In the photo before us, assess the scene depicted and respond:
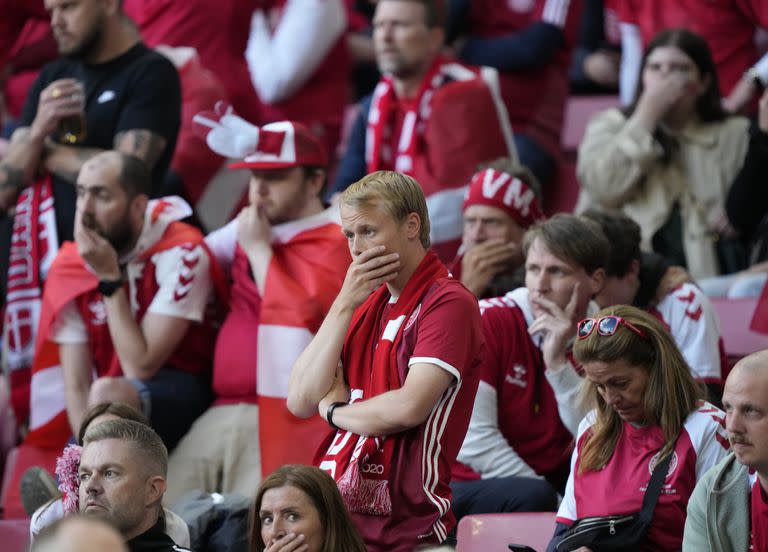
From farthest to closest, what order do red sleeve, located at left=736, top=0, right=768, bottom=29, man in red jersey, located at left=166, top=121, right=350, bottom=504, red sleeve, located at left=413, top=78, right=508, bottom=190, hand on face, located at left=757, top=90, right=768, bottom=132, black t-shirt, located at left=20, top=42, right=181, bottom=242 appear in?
red sleeve, located at left=736, top=0, right=768, bottom=29
red sleeve, located at left=413, top=78, right=508, bottom=190
black t-shirt, located at left=20, top=42, right=181, bottom=242
hand on face, located at left=757, top=90, right=768, bottom=132
man in red jersey, located at left=166, top=121, right=350, bottom=504

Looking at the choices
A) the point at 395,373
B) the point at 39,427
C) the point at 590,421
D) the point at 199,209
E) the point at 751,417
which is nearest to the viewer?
the point at 751,417

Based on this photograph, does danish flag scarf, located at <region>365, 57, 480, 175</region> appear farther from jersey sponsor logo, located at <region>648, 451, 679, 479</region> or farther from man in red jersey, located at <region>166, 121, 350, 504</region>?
jersey sponsor logo, located at <region>648, 451, 679, 479</region>

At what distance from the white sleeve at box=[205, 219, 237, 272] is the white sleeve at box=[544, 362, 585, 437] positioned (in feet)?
5.02

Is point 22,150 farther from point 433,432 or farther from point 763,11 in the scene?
point 763,11

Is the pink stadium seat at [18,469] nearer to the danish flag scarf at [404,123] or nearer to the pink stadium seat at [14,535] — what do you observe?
the pink stadium seat at [14,535]

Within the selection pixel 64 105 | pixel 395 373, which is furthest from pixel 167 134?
pixel 395 373

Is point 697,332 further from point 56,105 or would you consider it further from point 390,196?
point 56,105

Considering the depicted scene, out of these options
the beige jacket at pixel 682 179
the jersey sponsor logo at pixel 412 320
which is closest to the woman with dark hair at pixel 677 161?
the beige jacket at pixel 682 179

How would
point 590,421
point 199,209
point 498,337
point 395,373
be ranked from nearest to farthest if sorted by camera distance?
1. point 395,373
2. point 590,421
3. point 498,337
4. point 199,209

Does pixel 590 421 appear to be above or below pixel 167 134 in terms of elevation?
below

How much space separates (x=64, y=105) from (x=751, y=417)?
10.5 feet

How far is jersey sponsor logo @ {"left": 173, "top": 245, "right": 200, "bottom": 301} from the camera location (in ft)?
17.4

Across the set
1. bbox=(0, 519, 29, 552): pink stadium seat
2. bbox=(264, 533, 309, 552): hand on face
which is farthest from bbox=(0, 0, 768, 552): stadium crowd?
bbox=(0, 519, 29, 552): pink stadium seat

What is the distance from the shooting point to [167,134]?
5859mm
